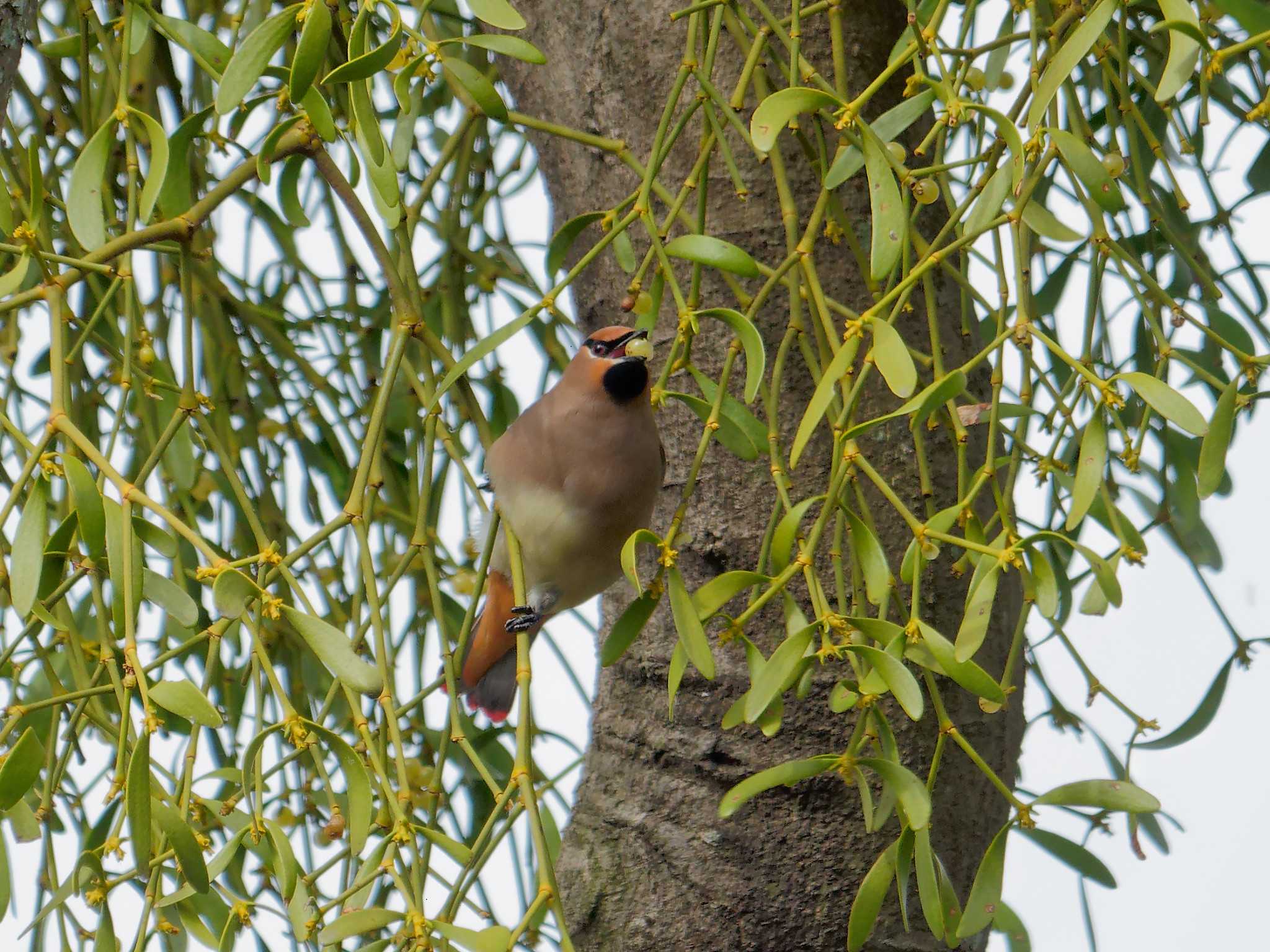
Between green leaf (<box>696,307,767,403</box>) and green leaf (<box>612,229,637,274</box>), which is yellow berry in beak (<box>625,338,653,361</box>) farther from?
green leaf (<box>696,307,767,403</box>)

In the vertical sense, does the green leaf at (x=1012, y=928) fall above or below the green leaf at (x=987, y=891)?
above

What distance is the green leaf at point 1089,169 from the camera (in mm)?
623

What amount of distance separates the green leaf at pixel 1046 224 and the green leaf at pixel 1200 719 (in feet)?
1.18

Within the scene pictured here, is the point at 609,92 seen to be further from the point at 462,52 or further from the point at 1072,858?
the point at 1072,858

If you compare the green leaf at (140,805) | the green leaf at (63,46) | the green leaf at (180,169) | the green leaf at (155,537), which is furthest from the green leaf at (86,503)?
the green leaf at (63,46)

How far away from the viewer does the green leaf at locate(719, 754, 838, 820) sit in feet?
2.15

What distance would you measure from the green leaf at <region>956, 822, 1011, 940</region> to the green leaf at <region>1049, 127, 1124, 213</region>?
0.28 m

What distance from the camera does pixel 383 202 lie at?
723 millimetres

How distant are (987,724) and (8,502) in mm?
640

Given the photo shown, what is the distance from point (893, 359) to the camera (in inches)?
24.3

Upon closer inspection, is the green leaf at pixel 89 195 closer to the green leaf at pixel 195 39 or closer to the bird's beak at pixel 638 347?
the green leaf at pixel 195 39

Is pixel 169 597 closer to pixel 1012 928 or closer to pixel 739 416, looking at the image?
pixel 739 416

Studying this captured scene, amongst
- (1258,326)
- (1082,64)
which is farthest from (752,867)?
(1082,64)

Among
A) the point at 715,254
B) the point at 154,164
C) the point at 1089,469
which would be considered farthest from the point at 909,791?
the point at 154,164
